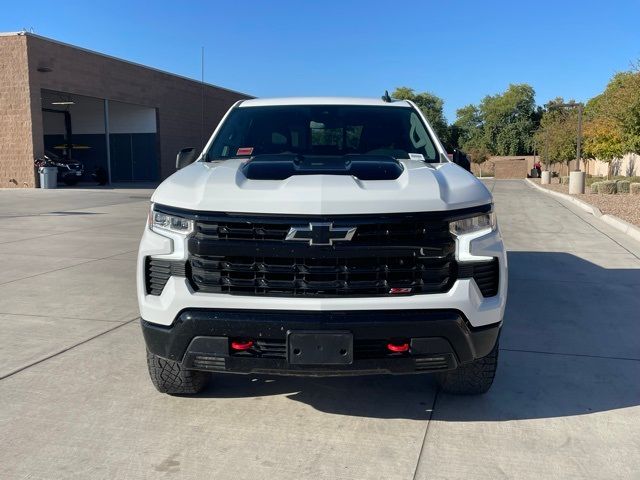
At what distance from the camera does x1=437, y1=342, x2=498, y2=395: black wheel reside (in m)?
3.62

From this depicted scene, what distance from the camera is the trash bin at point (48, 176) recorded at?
24703 millimetres

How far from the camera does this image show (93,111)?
108ft

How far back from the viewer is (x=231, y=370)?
10.4 ft

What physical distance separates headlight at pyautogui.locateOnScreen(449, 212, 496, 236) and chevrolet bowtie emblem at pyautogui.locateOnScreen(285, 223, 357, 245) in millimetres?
561

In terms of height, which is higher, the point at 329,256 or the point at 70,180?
the point at 329,256

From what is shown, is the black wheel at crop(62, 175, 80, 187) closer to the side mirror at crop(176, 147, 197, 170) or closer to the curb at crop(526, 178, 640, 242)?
the curb at crop(526, 178, 640, 242)

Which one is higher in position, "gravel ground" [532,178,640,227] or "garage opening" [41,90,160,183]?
"garage opening" [41,90,160,183]

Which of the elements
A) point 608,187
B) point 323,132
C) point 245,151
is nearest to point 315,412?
point 245,151

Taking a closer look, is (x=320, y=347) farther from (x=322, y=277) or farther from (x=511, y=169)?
(x=511, y=169)

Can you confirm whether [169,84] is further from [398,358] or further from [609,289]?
[398,358]

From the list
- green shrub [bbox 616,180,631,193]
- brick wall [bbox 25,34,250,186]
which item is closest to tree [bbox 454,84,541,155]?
brick wall [bbox 25,34,250,186]

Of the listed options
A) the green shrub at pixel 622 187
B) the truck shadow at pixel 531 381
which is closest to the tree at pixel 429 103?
the green shrub at pixel 622 187

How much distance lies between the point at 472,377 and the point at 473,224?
103 centimetres

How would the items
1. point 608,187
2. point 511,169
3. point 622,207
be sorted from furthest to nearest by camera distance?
point 511,169
point 608,187
point 622,207
